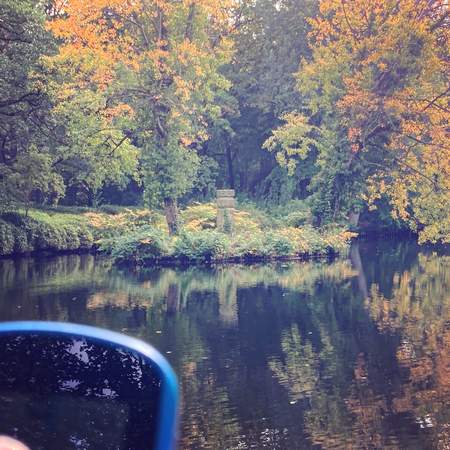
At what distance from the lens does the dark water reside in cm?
700

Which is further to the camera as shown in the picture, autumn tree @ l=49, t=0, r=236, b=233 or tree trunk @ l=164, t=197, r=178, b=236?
tree trunk @ l=164, t=197, r=178, b=236

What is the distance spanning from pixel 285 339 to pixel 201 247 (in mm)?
12092

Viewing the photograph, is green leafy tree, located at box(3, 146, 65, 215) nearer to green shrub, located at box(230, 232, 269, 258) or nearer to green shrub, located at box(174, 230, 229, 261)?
green shrub, located at box(174, 230, 229, 261)

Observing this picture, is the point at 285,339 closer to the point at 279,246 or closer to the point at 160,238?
the point at 160,238

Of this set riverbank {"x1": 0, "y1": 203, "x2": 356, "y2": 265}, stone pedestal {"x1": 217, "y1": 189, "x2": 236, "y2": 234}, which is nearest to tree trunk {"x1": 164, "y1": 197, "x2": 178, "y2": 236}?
riverbank {"x1": 0, "y1": 203, "x2": 356, "y2": 265}

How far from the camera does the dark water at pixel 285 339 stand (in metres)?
7.00

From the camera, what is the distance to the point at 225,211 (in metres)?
26.6

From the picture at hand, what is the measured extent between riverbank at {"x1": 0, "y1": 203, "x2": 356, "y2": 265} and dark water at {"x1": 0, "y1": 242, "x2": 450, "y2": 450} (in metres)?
1.46

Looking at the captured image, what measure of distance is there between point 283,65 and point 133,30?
46.3 feet

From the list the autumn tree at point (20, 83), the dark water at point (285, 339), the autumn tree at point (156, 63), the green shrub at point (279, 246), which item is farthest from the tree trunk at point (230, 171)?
the dark water at point (285, 339)

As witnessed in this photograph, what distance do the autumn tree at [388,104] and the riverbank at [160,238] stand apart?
2.21m

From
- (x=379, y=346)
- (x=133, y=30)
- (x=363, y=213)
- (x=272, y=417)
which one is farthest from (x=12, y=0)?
(x=363, y=213)

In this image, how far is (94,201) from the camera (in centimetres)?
3528

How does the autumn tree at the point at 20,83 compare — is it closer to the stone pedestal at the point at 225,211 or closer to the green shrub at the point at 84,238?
the green shrub at the point at 84,238
